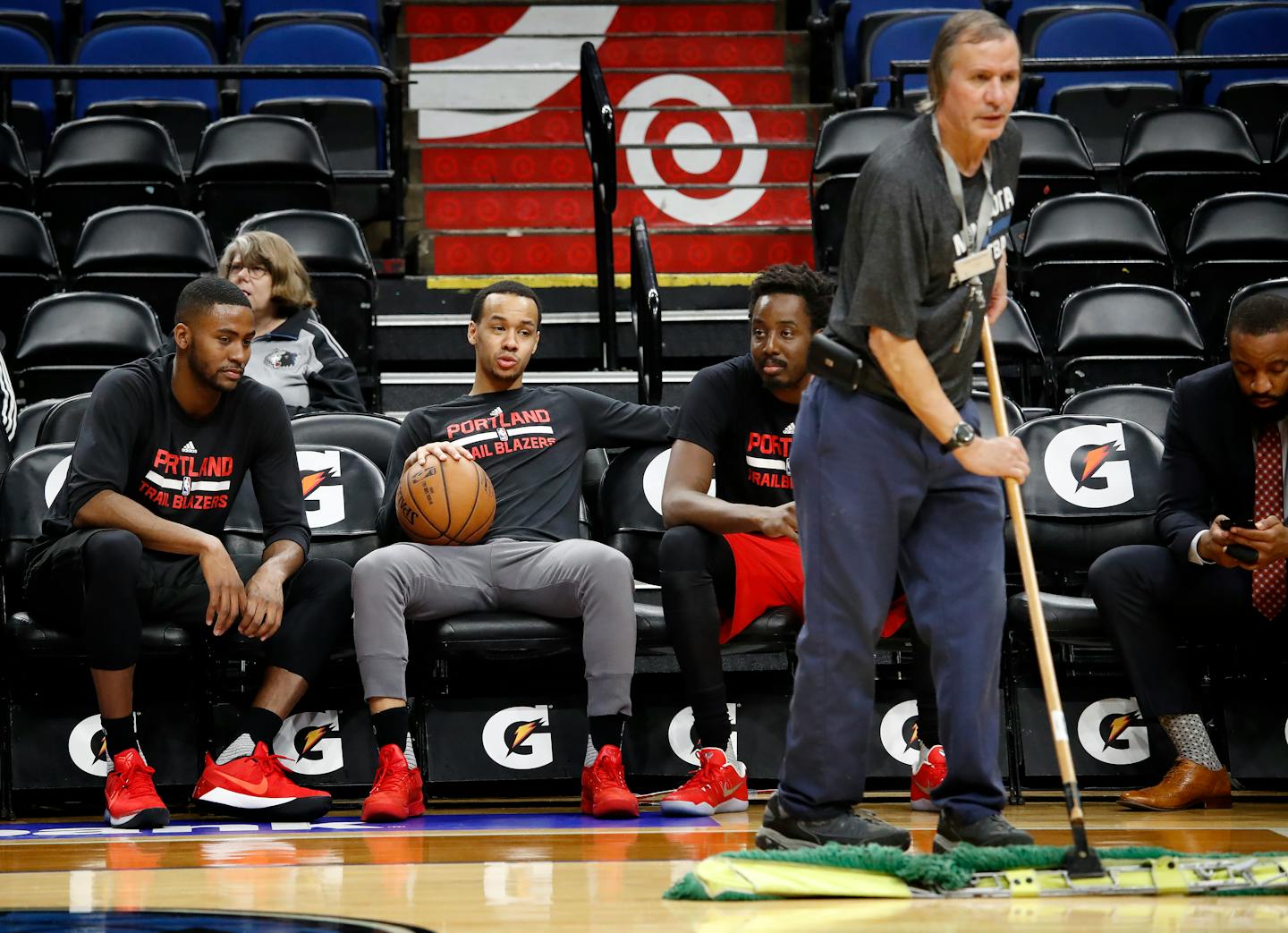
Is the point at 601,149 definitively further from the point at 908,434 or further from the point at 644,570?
the point at 908,434

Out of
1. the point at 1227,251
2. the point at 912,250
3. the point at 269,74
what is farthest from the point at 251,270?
the point at 1227,251

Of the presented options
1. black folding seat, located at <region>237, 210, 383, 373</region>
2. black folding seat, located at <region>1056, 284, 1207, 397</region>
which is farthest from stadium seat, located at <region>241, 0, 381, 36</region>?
black folding seat, located at <region>1056, 284, 1207, 397</region>

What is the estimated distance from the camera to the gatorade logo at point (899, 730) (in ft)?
14.9

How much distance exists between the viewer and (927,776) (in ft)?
13.8

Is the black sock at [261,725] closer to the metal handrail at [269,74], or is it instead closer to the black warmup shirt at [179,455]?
the black warmup shirt at [179,455]

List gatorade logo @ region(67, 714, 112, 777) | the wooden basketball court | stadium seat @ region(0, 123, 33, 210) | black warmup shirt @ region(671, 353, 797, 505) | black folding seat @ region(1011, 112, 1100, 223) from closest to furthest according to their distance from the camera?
the wooden basketball court < gatorade logo @ region(67, 714, 112, 777) < black warmup shirt @ region(671, 353, 797, 505) < stadium seat @ region(0, 123, 33, 210) < black folding seat @ region(1011, 112, 1100, 223)

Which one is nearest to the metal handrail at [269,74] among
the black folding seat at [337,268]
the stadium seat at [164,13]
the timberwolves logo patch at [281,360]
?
the black folding seat at [337,268]

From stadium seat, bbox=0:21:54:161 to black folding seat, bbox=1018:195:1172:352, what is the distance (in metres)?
4.47

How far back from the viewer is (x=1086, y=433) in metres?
4.88

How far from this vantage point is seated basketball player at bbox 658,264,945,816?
4.21 meters

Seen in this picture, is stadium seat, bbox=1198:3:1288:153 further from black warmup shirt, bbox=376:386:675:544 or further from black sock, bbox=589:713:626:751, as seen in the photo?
black sock, bbox=589:713:626:751

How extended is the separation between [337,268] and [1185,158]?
3747 mm

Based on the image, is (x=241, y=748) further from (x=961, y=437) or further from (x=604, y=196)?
(x=604, y=196)

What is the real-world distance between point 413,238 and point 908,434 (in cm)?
562
